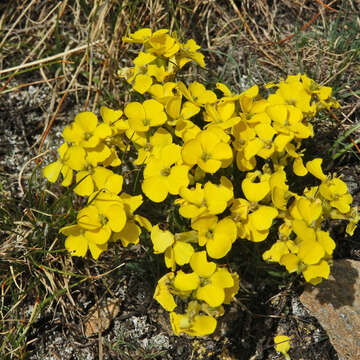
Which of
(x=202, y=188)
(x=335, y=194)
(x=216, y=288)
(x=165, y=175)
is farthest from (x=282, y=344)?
(x=165, y=175)

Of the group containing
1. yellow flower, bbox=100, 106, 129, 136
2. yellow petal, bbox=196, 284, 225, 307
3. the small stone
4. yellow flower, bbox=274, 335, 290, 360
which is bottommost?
yellow flower, bbox=274, 335, 290, 360

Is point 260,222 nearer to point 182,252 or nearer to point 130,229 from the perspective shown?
point 182,252

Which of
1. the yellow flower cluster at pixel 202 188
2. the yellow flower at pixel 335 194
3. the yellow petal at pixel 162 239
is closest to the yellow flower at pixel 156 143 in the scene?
the yellow flower cluster at pixel 202 188

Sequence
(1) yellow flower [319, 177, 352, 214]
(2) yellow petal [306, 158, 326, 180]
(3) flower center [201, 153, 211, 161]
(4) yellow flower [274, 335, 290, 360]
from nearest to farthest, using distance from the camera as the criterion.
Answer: (3) flower center [201, 153, 211, 161], (1) yellow flower [319, 177, 352, 214], (2) yellow petal [306, 158, 326, 180], (4) yellow flower [274, 335, 290, 360]

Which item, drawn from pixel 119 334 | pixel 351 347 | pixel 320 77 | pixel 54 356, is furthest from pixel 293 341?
pixel 320 77

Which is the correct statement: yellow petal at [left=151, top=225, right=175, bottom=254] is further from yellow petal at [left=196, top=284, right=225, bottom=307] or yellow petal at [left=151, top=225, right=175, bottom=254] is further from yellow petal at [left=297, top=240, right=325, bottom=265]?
yellow petal at [left=297, top=240, right=325, bottom=265]

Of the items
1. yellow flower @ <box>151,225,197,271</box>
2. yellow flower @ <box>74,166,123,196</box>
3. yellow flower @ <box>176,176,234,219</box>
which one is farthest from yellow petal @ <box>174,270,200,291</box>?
yellow flower @ <box>74,166,123,196</box>

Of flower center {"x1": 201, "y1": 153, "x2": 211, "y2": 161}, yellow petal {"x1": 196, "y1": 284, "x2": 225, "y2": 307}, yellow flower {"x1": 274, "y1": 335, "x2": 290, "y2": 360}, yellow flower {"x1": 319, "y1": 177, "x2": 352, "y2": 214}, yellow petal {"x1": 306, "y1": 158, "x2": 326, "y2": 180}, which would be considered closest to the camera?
yellow petal {"x1": 196, "y1": 284, "x2": 225, "y2": 307}
